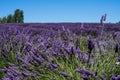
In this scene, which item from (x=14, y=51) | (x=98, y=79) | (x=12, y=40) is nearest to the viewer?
(x=98, y=79)

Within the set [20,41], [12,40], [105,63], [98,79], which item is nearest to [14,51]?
[20,41]

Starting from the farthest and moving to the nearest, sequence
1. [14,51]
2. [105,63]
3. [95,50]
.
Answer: [14,51]
[95,50]
[105,63]

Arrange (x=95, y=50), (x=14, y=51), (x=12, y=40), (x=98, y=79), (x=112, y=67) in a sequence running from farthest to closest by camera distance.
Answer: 1. (x=12, y=40)
2. (x=14, y=51)
3. (x=95, y=50)
4. (x=112, y=67)
5. (x=98, y=79)

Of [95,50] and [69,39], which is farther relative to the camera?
[69,39]

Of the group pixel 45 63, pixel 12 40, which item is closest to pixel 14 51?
pixel 12 40

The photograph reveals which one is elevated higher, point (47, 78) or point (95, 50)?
point (95, 50)

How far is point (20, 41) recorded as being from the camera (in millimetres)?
4145

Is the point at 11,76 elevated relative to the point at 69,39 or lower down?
lower down

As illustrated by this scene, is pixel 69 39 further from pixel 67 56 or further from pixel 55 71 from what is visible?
pixel 55 71

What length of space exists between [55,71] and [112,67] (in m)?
0.48

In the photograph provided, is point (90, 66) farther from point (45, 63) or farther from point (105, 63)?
point (45, 63)

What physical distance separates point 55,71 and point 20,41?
1544 millimetres

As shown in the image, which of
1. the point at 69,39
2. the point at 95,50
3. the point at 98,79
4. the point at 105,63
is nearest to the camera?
the point at 98,79

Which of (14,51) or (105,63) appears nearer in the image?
(105,63)
